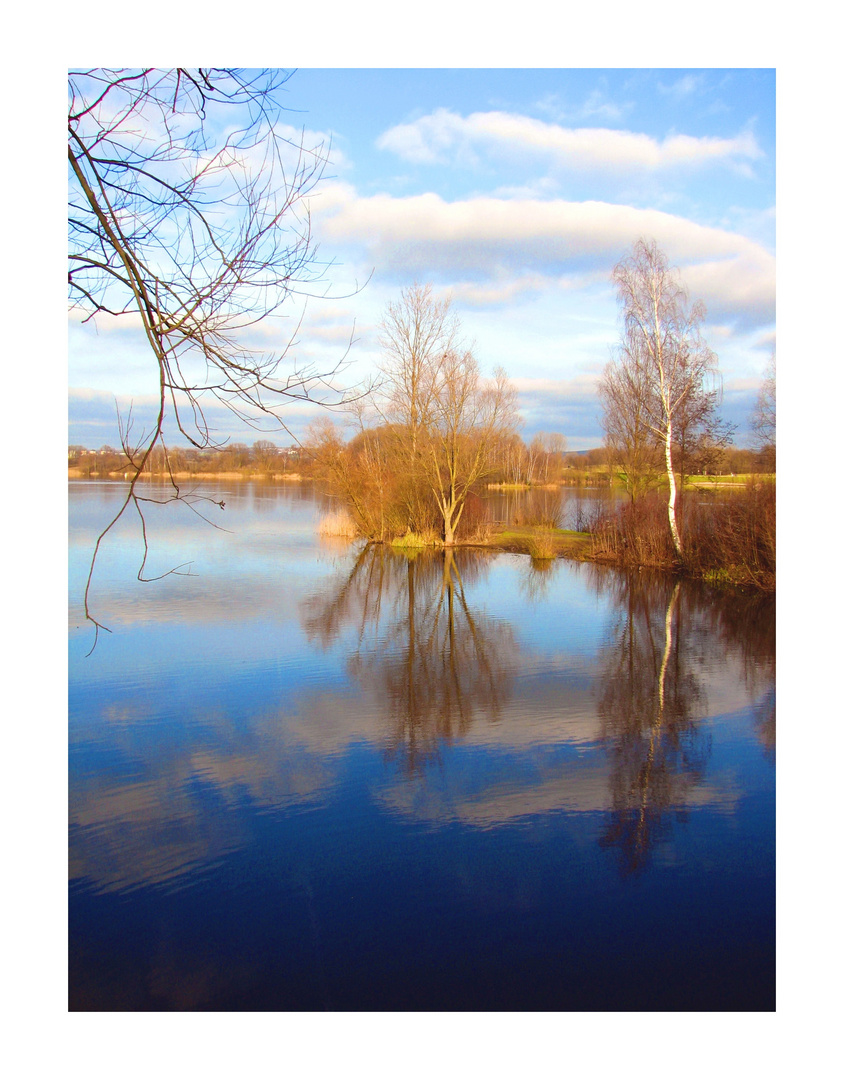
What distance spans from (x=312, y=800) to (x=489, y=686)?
3177 millimetres

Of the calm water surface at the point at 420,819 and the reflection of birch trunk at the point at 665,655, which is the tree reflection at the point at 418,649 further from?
the reflection of birch trunk at the point at 665,655

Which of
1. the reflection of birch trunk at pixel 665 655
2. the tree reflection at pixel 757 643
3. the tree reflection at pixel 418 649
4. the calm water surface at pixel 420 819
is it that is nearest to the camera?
the calm water surface at pixel 420 819

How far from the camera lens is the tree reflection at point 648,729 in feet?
16.4

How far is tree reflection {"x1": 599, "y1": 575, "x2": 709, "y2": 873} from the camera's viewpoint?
5.00m

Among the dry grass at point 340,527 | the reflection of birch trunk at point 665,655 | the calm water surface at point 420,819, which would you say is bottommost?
the calm water surface at point 420,819

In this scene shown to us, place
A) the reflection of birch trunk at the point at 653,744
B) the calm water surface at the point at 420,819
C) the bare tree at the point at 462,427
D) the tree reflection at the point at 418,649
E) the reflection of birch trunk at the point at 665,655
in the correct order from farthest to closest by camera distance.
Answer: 1. the bare tree at the point at 462,427
2. the reflection of birch trunk at the point at 665,655
3. the tree reflection at the point at 418,649
4. the reflection of birch trunk at the point at 653,744
5. the calm water surface at the point at 420,819

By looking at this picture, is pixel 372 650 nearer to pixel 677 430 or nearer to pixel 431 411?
pixel 677 430

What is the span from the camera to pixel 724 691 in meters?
8.06

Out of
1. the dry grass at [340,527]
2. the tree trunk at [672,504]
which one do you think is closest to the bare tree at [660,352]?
the tree trunk at [672,504]

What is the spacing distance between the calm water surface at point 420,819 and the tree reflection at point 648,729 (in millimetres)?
34

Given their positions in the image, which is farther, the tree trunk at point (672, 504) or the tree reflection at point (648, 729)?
the tree trunk at point (672, 504)

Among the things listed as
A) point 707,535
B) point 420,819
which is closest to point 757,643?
point 707,535

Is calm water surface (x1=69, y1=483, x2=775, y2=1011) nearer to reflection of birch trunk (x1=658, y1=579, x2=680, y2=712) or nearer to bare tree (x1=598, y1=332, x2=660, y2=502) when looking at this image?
reflection of birch trunk (x1=658, y1=579, x2=680, y2=712)

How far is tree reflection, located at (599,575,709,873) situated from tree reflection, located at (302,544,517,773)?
126 centimetres
